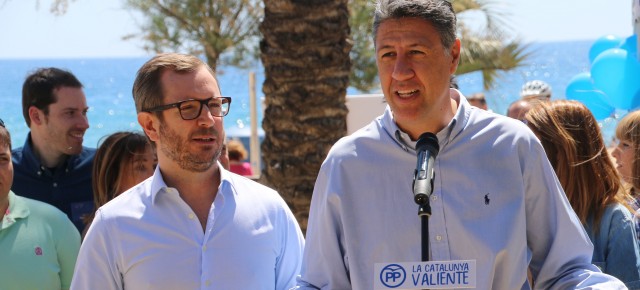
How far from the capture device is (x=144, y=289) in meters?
3.28

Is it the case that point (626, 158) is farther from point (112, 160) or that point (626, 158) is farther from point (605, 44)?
point (605, 44)

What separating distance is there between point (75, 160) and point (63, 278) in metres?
1.49

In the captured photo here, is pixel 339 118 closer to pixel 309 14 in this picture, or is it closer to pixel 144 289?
pixel 309 14

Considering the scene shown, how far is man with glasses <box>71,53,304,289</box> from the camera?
3.30 meters

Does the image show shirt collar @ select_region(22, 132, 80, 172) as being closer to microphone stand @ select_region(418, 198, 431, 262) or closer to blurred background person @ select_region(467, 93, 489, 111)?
microphone stand @ select_region(418, 198, 431, 262)

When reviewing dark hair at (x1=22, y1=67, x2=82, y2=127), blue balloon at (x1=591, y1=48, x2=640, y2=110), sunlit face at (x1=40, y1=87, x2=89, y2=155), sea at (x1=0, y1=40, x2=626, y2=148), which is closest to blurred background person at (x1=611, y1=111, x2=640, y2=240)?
sea at (x1=0, y1=40, x2=626, y2=148)

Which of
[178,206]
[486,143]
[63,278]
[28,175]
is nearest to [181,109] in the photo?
[178,206]

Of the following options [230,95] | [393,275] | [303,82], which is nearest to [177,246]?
[393,275]

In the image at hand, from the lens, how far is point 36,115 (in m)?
6.04

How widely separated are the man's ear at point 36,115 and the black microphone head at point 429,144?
396 cm

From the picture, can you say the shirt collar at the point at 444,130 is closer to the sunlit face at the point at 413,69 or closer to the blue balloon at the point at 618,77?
the sunlit face at the point at 413,69

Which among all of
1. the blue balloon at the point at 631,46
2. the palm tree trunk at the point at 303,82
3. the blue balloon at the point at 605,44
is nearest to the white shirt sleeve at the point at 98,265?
the palm tree trunk at the point at 303,82

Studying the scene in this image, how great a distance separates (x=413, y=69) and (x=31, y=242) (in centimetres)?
253

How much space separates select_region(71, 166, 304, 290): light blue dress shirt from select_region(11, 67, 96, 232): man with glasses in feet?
7.67
